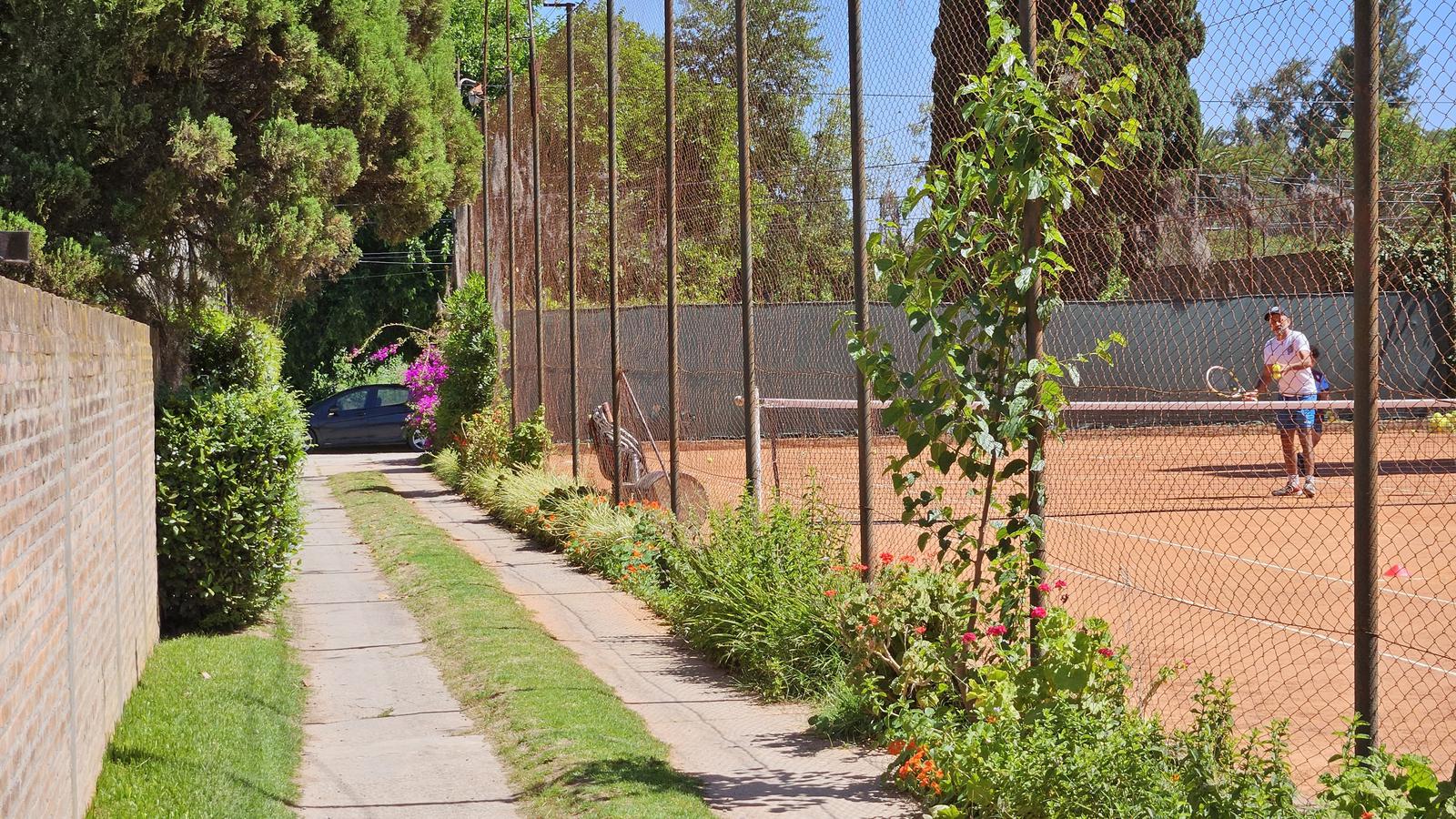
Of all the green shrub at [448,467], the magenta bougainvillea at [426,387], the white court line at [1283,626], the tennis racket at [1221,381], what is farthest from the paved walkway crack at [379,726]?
the magenta bougainvillea at [426,387]

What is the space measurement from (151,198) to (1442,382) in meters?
12.2

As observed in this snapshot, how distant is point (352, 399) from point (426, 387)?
214 inches

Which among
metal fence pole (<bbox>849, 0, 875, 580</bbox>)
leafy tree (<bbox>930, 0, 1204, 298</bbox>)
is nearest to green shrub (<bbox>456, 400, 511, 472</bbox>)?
metal fence pole (<bbox>849, 0, 875, 580</bbox>)

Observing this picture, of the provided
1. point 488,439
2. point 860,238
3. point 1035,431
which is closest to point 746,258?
point 860,238

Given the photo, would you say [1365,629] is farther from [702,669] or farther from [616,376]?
[616,376]

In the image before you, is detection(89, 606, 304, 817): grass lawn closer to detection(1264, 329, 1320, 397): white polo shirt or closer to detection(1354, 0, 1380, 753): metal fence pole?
detection(1354, 0, 1380, 753): metal fence pole

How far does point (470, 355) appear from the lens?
2358cm

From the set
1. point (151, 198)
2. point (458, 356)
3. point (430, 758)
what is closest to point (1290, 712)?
point (430, 758)

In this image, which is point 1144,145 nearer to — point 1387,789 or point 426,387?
point 1387,789

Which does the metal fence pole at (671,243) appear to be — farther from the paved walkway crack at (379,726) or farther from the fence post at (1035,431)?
the fence post at (1035,431)

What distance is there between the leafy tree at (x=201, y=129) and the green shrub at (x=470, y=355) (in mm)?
6669

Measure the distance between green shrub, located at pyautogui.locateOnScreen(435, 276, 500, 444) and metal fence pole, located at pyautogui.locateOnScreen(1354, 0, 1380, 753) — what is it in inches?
777

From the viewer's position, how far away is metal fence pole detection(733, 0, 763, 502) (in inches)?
370

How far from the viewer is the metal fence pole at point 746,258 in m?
9.40
